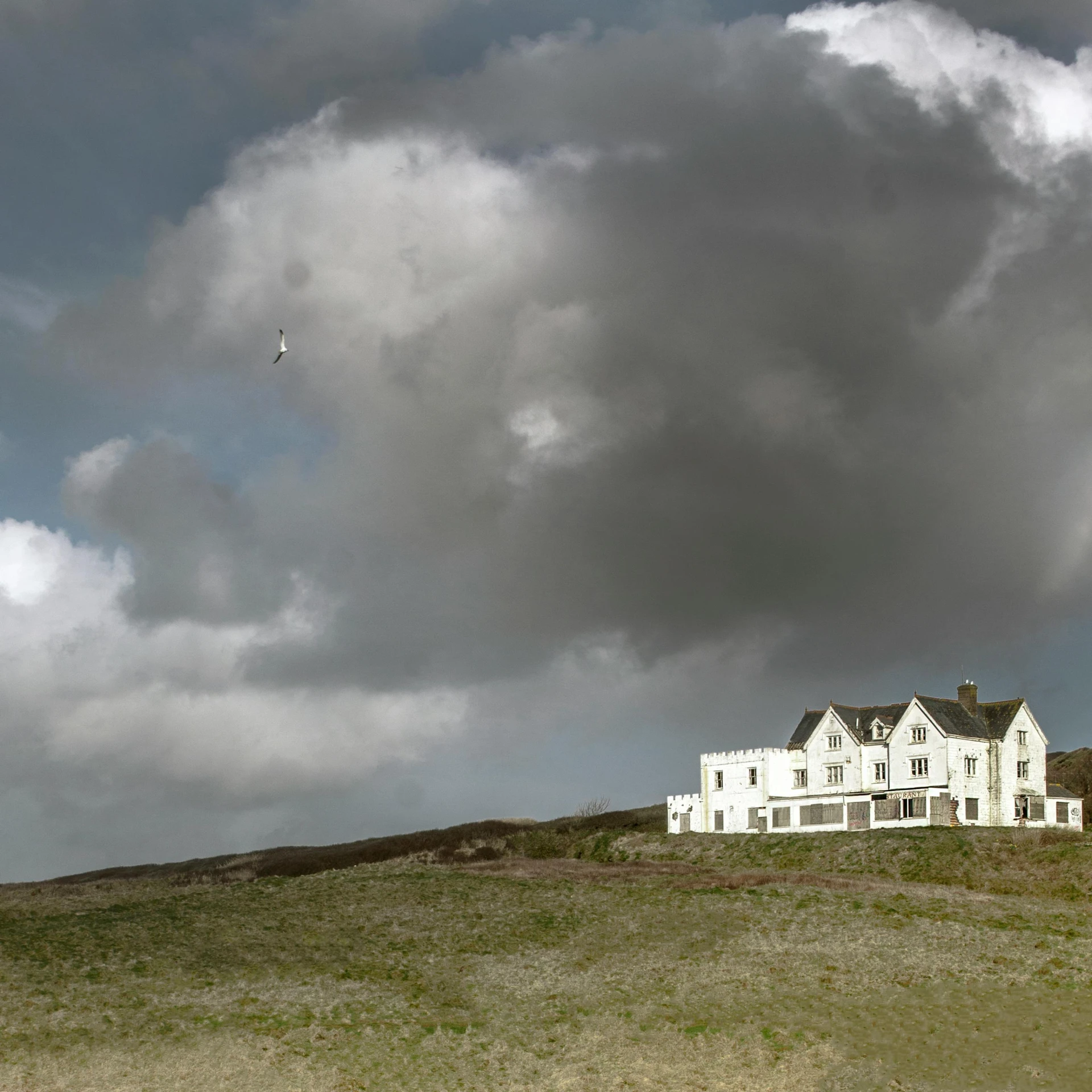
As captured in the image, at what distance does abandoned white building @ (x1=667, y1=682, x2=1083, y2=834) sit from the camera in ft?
298

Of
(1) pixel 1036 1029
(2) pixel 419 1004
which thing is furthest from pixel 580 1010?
(1) pixel 1036 1029

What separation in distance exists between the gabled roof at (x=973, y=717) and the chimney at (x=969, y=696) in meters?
0.47

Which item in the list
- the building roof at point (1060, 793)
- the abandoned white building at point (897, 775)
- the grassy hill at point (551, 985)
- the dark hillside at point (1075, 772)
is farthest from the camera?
the dark hillside at point (1075, 772)

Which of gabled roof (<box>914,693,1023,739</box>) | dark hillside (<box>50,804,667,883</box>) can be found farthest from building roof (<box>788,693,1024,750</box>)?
dark hillside (<box>50,804,667,883</box>)

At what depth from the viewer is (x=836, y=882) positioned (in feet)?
209

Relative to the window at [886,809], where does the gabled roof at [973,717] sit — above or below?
above

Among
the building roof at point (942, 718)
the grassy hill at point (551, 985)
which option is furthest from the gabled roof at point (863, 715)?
the grassy hill at point (551, 985)

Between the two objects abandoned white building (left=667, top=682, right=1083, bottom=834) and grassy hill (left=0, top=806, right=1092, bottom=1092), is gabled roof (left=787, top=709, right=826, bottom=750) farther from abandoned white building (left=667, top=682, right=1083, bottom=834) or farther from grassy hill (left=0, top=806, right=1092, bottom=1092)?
grassy hill (left=0, top=806, right=1092, bottom=1092)

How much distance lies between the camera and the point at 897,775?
92500 millimetres

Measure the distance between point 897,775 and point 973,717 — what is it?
840 centimetres

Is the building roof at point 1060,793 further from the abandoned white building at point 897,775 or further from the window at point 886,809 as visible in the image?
the window at point 886,809

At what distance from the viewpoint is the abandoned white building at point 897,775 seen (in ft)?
298

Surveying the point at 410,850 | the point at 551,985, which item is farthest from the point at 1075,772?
the point at 551,985

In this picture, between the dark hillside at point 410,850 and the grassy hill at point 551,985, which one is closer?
the grassy hill at point 551,985
